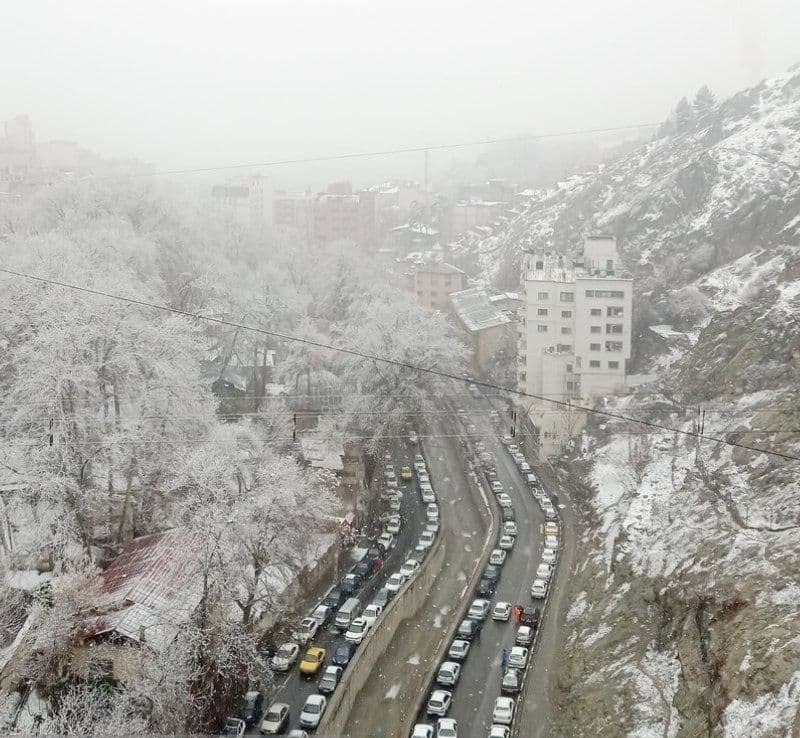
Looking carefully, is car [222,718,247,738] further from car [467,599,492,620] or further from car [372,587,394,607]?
car [467,599,492,620]

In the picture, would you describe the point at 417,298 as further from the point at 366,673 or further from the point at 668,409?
the point at 366,673

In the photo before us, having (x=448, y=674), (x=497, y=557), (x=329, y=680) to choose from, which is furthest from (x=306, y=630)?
(x=497, y=557)

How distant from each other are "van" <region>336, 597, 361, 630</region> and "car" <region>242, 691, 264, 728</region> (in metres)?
2.90

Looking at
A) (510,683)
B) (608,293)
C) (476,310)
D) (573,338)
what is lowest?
(510,683)

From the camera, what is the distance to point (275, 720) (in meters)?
13.7

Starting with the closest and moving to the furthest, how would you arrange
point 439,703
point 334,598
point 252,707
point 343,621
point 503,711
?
point 252,707
point 503,711
point 439,703
point 343,621
point 334,598

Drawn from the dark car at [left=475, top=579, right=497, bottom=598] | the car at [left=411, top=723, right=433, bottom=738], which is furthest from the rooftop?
the car at [left=411, top=723, right=433, bottom=738]

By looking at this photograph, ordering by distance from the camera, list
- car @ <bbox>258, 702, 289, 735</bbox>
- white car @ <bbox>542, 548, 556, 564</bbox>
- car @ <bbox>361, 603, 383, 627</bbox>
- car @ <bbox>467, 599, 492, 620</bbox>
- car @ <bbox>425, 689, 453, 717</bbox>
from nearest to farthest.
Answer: car @ <bbox>258, 702, 289, 735</bbox>
car @ <bbox>425, 689, 453, 717</bbox>
car @ <bbox>361, 603, 383, 627</bbox>
car @ <bbox>467, 599, 492, 620</bbox>
white car @ <bbox>542, 548, 556, 564</bbox>

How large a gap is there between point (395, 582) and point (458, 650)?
3.04m

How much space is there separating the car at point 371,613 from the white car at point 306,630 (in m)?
1.09

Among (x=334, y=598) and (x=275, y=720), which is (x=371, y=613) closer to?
(x=334, y=598)

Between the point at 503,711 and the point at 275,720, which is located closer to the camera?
the point at 275,720

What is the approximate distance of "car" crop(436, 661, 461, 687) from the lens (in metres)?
15.3

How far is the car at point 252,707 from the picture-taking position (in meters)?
13.8
